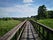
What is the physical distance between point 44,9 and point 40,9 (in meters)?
3.18

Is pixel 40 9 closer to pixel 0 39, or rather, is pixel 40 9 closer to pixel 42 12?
pixel 42 12

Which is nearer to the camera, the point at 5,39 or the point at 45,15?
the point at 5,39

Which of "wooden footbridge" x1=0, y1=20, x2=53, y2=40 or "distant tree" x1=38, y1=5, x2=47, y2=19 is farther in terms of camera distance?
"distant tree" x1=38, y1=5, x2=47, y2=19

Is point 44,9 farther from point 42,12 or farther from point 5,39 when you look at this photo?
point 5,39

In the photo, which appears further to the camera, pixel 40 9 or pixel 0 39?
pixel 40 9

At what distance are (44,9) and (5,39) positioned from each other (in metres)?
96.2

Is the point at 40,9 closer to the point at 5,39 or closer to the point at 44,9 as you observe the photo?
the point at 44,9

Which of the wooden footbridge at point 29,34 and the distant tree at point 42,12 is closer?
the wooden footbridge at point 29,34

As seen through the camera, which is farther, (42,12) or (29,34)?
(42,12)

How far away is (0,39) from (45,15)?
301 feet

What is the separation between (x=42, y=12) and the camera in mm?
95250

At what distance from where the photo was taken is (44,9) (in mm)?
97438

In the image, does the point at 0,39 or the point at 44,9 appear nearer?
the point at 0,39

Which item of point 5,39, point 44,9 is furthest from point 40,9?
point 5,39
